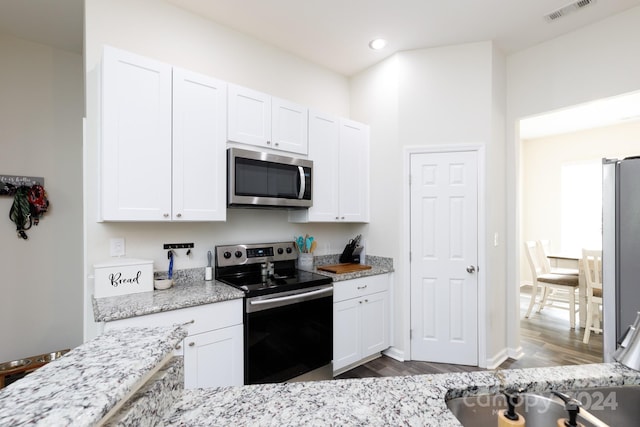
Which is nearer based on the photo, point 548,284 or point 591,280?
point 591,280

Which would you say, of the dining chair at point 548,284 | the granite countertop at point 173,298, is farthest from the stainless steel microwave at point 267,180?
the dining chair at point 548,284

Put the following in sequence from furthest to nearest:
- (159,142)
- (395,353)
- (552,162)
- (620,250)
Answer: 1. (552,162)
2. (395,353)
3. (159,142)
4. (620,250)

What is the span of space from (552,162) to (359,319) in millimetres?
5459

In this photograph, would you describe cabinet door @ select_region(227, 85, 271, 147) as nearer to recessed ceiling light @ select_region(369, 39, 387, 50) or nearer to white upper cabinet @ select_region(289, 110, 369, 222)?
white upper cabinet @ select_region(289, 110, 369, 222)

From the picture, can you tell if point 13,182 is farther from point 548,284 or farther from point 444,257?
point 548,284

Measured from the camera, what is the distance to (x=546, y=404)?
2.96ft

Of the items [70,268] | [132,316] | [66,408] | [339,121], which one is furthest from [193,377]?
[339,121]

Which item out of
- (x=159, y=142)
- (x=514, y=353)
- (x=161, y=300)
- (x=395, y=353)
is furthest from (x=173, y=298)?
(x=514, y=353)

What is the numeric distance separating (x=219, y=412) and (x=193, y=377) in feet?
4.34

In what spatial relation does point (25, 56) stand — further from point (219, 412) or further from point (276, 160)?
point (219, 412)

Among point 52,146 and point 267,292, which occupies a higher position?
point 52,146

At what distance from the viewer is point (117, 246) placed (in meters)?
2.10

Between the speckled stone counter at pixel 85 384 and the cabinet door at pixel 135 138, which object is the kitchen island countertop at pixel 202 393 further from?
the cabinet door at pixel 135 138

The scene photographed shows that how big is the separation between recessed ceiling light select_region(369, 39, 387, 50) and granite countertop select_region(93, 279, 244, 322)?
2624mm
